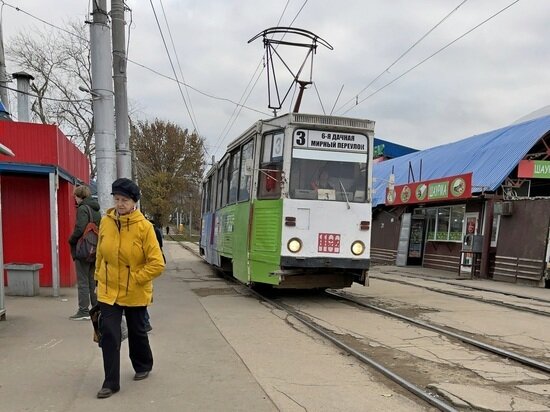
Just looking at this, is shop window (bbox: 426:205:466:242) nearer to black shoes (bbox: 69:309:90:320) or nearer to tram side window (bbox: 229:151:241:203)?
tram side window (bbox: 229:151:241:203)

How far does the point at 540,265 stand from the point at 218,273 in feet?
32.4

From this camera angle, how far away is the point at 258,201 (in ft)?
32.2

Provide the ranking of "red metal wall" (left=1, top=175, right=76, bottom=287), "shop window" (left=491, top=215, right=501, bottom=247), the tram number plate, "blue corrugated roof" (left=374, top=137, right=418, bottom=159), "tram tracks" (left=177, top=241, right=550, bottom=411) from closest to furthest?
"tram tracks" (left=177, top=241, right=550, bottom=411) → the tram number plate → "red metal wall" (left=1, top=175, right=76, bottom=287) → "shop window" (left=491, top=215, right=501, bottom=247) → "blue corrugated roof" (left=374, top=137, right=418, bottom=159)

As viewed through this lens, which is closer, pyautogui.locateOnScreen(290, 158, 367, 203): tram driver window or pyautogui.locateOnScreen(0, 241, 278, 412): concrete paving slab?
pyautogui.locateOnScreen(0, 241, 278, 412): concrete paving slab

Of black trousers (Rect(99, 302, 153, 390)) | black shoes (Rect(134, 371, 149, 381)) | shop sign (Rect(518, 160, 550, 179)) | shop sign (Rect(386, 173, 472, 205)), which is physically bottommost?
black shoes (Rect(134, 371, 149, 381))

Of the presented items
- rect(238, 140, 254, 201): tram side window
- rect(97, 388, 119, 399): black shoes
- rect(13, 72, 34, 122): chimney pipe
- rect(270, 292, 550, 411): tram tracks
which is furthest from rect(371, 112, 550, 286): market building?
rect(13, 72, 34, 122): chimney pipe

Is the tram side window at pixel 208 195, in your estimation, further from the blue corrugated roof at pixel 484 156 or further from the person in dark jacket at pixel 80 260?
the person in dark jacket at pixel 80 260

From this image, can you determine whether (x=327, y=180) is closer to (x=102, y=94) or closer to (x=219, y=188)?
(x=102, y=94)

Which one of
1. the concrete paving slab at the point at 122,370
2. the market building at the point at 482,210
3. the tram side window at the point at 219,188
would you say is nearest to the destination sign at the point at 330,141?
the concrete paving slab at the point at 122,370

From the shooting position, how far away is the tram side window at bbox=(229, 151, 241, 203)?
11.6 meters

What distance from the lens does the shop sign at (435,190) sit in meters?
17.3

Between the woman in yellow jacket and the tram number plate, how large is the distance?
502 cm

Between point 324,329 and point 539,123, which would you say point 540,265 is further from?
point 324,329

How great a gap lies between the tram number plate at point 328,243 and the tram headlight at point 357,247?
0.94 ft
